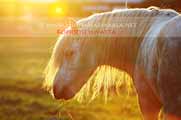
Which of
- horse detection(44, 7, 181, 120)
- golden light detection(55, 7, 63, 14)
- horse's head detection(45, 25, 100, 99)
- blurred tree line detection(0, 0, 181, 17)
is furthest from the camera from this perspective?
golden light detection(55, 7, 63, 14)

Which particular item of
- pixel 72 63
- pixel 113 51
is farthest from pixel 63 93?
pixel 113 51

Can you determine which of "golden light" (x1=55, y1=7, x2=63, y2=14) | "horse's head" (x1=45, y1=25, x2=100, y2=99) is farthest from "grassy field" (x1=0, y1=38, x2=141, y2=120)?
"horse's head" (x1=45, y1=25, x2=100, y2=99)

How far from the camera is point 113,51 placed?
2.49m

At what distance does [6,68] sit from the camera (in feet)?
16.9

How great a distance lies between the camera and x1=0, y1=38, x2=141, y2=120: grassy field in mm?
3814

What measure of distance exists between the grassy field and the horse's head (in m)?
0.68

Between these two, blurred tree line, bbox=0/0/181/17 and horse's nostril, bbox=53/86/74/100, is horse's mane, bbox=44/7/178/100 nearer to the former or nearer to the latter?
horse's nostril, bbox=53/86/74/100

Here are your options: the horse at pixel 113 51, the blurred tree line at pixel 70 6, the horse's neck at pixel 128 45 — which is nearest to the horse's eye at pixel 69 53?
the horse at pixel 113 51

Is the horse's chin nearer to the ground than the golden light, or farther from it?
nearer to the ground

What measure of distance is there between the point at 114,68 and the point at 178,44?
2.10 feet

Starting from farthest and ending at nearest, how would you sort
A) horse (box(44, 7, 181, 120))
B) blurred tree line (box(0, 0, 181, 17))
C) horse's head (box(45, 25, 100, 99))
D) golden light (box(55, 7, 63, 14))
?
golden light (box(55, 7, 63, 14))
blurred tree line (box(0, 0, 181, 17))
horse's head (box(45, 25, 100, 99))
horse (box(44, 7, 181, 120))

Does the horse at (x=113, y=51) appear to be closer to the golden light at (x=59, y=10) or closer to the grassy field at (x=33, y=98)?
the grassy field at (x=33, y=98)

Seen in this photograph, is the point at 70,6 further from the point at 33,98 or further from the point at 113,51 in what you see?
the point at 113,51

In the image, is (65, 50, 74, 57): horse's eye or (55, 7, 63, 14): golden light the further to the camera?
(55, 7, 63, 14): golden light
